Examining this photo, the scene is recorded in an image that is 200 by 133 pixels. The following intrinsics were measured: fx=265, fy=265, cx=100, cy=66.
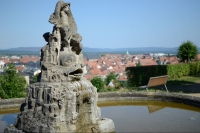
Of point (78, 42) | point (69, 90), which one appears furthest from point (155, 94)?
point (69, 90)

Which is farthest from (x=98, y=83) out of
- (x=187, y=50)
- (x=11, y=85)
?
(x=187, y=50)

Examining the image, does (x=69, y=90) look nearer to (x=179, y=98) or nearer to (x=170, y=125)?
(x=170, y=125)

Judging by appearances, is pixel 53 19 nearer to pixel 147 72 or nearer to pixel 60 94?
pixel 60 94

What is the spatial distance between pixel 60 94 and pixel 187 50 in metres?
28.2

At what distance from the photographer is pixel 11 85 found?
15891 mm

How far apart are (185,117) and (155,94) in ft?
14.5

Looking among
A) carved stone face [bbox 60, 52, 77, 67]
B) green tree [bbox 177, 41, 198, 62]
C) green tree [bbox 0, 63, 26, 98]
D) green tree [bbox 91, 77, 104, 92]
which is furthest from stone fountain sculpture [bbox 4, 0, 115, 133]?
green tree [bbox 177, 41, 198, 62]

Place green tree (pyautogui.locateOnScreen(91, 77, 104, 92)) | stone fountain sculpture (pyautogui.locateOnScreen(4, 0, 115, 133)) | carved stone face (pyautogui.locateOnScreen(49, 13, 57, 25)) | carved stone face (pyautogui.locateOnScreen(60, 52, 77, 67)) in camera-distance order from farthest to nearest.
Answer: green tree (pyautogui.locateOnScreen(91, 77, 104, 92)), carved stone face (pyautogui.locateOnScreen(49, 13, 57, 25)), carved stone face (pyautogui.locateOnScreen(60, 52, 77, 67)), stone fountain sculpture (pyautogui.locateOnScreen(4, 0, 115, 133))

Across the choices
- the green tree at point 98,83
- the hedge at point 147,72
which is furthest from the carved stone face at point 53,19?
the hedge at point 147,72

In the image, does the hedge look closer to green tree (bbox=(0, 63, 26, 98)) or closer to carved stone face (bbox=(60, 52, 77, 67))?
green tree (bbox=(0, 63, 26, 98))

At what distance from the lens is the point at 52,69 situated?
8352 mm

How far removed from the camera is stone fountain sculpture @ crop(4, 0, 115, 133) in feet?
25.0

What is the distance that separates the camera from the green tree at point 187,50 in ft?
108

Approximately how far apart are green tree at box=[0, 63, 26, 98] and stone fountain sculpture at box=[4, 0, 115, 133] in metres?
7.87
